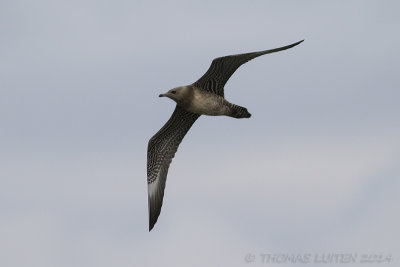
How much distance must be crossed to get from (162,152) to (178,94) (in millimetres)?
2488

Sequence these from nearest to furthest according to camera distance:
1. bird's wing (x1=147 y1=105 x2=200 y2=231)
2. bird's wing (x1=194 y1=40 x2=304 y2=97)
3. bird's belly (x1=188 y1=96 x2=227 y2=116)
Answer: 1. bird's wing (x1=194 y1=40 x2=304 y2=97)
2. bird's belly (x1=188 y1=96 x2=227 y2=116)
3. bird's wing (x1=147 y1=105 x2=200 y2=231)

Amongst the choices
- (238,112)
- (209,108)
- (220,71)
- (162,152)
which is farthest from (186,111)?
(220,71)

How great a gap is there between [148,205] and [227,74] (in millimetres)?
4893

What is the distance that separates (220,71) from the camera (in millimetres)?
18328

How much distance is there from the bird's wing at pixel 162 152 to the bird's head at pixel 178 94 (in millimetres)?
981

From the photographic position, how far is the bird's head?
1888 centimetres

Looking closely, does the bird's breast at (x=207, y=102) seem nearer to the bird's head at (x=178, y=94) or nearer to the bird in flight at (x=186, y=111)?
the bird in flight at (x=186, y=111)

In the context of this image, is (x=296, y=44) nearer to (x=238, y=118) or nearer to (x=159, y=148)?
(x=238, y=118)

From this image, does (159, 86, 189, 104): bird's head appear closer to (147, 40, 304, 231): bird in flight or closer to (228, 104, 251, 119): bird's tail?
(147, 40, 304, 231): bird in flight

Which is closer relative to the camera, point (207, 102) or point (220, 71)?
point (220, 71)

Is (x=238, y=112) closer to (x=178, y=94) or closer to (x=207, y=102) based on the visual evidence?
(x=207, y=102)

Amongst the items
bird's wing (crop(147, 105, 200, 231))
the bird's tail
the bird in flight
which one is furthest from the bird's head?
the bird's tail

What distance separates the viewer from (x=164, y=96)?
1919cm

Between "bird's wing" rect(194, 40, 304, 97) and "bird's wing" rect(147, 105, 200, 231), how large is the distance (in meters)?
1.51
